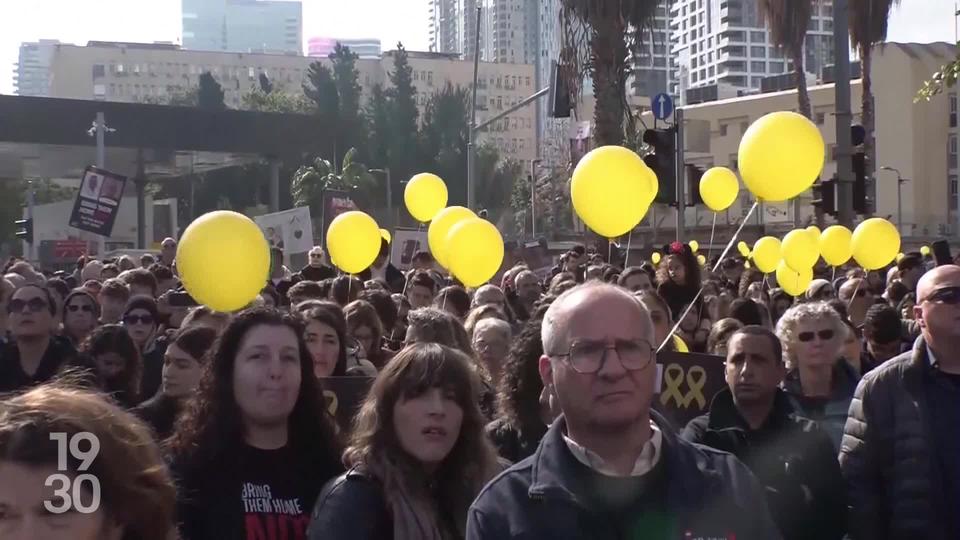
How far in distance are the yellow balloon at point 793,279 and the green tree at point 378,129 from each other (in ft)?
183

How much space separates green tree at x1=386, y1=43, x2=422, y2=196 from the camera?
68.2 meters

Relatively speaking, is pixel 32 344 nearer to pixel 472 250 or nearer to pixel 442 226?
pixel 472 250

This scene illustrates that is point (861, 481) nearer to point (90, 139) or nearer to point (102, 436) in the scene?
point (102, 436)

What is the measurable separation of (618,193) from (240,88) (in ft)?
408

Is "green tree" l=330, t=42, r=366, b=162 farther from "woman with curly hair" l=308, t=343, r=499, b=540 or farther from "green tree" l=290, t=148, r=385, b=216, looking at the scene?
"woman with curly hair" l=308, t=343, r=499, b=540

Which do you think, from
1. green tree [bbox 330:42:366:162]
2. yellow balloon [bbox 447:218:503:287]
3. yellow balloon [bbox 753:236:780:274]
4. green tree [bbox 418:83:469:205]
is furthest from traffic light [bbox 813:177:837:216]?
green tree [bbox 330:42:366:162]

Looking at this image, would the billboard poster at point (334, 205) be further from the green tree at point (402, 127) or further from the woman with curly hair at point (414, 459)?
the green tree at point (402, 127)

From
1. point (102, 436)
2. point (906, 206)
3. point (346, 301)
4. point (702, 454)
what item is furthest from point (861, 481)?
point (906, 206)

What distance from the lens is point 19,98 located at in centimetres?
3198

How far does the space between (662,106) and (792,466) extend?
35.3ft

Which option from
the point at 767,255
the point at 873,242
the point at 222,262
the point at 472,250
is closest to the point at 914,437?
the point at 222,262

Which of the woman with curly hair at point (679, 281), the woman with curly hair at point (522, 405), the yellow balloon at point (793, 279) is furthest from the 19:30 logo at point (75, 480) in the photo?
the yellow balloon at point (793, 279)

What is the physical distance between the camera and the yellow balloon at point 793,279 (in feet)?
39.7

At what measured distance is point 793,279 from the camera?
489 inches
